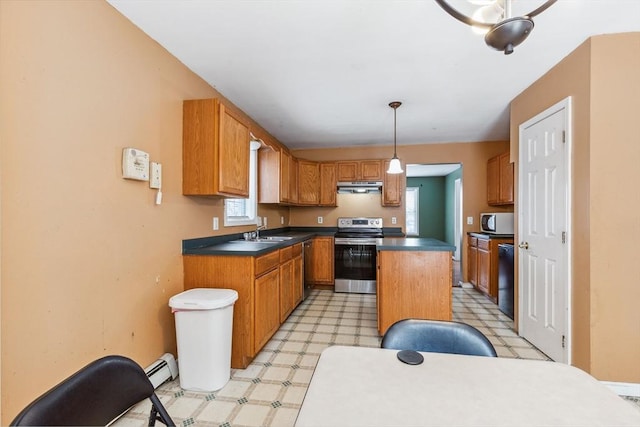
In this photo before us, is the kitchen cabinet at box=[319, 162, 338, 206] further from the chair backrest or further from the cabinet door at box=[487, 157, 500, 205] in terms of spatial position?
the chair backrest

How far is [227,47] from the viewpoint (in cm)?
212

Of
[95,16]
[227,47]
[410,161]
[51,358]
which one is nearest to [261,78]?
[227,47]

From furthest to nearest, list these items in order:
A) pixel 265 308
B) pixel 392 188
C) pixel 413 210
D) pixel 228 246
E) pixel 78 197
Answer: pixel 413 210 → pixel 392 188 → pixel 228 246 → pixel 265 308 → pixel 78 197

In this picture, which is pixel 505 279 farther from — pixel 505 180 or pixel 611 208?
pixel 611 208

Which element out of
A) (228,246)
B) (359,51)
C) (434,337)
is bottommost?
(434,337)

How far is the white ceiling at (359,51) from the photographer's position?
173 centimetres

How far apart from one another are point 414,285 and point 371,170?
2552 millimetres

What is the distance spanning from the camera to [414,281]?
268 centimetres

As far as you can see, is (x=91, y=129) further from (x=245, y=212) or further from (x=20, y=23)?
(x=245, y=212)

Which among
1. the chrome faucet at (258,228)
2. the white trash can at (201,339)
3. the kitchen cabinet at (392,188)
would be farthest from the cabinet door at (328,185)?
the white trash can at (201,339)

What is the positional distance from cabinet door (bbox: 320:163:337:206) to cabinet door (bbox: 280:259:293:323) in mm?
1909

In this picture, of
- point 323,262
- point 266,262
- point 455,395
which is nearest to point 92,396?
point 455,395

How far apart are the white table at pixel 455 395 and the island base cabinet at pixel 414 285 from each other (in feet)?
5.70

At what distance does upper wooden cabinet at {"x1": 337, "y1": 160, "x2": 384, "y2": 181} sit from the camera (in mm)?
4805
